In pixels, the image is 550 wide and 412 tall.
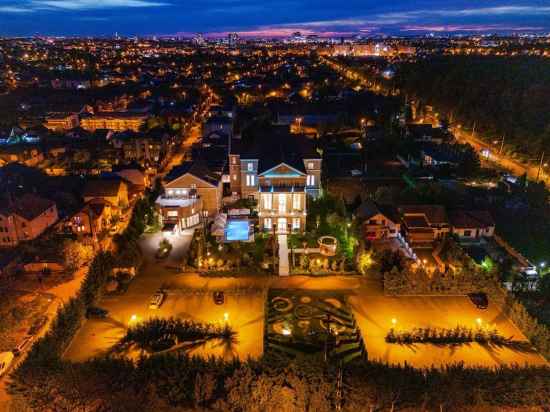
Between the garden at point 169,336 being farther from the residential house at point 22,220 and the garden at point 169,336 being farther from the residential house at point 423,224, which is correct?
the residential house at point 423,224

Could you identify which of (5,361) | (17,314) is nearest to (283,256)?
(17,314)

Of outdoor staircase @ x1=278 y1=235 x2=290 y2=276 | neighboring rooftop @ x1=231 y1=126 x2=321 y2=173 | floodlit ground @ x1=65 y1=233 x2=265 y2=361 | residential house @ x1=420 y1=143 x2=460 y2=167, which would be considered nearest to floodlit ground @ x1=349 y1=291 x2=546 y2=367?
outdoor staircase @ x1=278 y1=235 x2=290 y2=276

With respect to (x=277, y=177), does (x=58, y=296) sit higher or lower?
lower

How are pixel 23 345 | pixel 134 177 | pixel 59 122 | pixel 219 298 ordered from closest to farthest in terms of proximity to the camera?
pixel 23 345, pixel 219 298, pixel 134 177, pixel 59 122

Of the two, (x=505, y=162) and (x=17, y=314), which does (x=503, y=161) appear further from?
(x=17, y=314)

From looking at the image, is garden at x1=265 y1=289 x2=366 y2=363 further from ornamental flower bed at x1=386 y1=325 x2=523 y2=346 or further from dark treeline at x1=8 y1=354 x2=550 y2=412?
dark treeline at x1=8 y1=354 x2=550 y2=412

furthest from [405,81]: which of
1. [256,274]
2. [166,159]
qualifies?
[256,274]

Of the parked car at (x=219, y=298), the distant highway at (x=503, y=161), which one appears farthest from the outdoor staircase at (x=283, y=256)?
the distant highway at (x=503, y=161)
